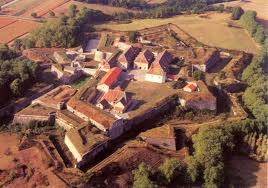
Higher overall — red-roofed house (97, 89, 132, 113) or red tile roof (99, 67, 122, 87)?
red tile roof (99, 67, 122, 87)

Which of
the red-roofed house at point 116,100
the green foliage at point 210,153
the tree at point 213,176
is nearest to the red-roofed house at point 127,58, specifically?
the red-roofed house at point 116,100

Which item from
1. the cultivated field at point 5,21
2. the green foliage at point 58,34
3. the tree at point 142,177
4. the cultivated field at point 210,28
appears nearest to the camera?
the tree at point 142,177

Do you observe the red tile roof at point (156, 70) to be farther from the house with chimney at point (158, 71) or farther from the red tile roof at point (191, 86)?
the red tile roof at point (191, 86)

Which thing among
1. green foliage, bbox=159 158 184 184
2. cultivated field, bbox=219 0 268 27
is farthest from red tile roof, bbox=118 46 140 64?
cultivated field, bbox=219 0 268 27

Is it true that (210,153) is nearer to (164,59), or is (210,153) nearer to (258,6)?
(164,59)

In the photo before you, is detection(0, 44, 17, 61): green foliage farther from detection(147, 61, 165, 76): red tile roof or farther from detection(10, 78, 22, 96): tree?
detection(147, 61, 165, 76): red tile roof

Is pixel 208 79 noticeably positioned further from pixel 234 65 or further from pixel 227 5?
pixel 227 5
